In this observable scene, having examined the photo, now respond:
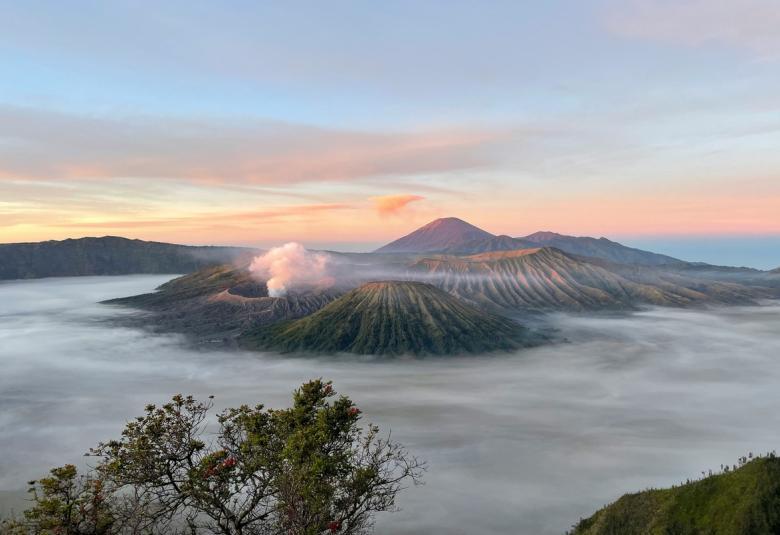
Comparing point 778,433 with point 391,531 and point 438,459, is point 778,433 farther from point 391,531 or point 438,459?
point 391,531

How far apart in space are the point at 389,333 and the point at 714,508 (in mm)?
155965

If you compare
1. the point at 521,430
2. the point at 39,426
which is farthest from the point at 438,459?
the point at 39,426

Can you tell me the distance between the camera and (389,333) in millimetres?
Answer: 187375

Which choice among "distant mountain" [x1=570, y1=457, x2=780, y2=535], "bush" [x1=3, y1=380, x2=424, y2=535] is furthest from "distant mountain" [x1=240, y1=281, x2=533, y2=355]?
"bush" [x1=3, y1=380, x2=424, y2=535]

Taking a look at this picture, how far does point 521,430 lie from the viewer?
109 m

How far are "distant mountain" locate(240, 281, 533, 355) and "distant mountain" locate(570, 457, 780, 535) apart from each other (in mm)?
141987

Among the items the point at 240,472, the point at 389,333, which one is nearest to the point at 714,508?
the point at 240,472

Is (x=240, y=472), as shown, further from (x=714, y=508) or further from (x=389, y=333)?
(x=389, y=333)

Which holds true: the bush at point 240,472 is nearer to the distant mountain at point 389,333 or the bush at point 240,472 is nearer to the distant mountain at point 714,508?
the distant mountain at point 714,508

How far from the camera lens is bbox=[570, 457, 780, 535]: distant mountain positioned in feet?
102

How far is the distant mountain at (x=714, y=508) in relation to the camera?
102 ft

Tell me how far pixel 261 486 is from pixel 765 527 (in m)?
30.9

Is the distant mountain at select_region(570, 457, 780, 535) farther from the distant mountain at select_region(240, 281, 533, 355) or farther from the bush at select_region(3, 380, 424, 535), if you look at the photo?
the distant mountain at select_region(240, 281, 533, 355)

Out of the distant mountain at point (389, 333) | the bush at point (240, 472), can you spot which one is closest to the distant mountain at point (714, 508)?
the bush at point (240, 472)
